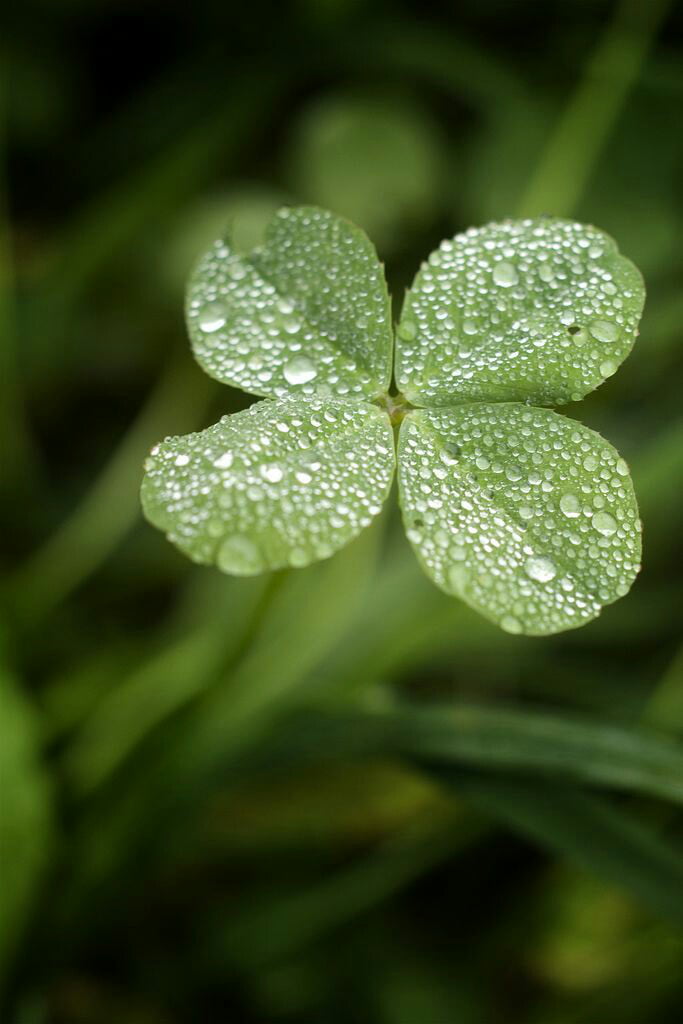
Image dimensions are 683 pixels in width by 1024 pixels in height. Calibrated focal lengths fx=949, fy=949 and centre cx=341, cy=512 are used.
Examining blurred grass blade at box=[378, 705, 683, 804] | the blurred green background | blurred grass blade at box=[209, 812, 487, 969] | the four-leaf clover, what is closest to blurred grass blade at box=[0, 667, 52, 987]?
the blurred green background

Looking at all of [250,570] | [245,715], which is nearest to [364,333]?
[250,570]

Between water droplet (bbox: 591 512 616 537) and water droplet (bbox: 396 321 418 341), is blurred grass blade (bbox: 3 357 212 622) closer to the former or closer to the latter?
water droplet (bbox: 396 321 418 341)

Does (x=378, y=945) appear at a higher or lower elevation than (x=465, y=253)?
lower

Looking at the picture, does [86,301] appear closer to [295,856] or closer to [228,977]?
[295,856]

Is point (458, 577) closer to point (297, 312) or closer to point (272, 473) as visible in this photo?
point (272, 473)

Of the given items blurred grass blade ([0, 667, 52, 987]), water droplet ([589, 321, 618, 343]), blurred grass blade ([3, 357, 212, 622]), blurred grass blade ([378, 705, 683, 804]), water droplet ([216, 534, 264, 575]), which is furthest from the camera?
blurred grass blade ([3, 357, 212, 622])

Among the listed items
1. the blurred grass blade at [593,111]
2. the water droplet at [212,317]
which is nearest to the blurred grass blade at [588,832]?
the water droplet at [212,317]

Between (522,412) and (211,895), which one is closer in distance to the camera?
(522,412)
